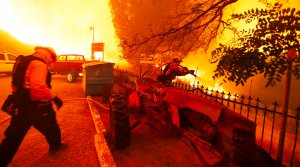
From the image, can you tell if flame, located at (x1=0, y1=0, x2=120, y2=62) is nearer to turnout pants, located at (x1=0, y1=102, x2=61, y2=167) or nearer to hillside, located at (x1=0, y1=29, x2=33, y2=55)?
hillside, located at (x1=0, y1=29, x2=33, y2=55)

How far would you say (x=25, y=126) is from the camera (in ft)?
13.2

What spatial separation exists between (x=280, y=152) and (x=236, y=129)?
1.51 m

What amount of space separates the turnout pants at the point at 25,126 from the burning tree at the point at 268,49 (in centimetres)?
328

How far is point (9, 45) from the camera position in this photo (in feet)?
111

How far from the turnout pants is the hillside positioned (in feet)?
109

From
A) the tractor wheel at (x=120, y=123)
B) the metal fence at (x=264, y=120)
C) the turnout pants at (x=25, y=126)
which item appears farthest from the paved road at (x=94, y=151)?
the metal fence at (x=264, y=120)

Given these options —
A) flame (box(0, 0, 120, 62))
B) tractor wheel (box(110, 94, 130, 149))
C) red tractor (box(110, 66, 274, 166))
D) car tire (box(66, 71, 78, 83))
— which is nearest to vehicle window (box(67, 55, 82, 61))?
car tire (box(66, 71, 78, 83))

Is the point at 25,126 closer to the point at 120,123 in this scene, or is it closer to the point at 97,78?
the point at 120,123

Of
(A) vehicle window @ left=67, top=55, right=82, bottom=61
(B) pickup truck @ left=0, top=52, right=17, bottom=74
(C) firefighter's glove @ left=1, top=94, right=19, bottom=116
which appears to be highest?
(A) vehicle window @ left=67, top=55, right=82, bottom=61

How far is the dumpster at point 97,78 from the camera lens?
10.1 meters

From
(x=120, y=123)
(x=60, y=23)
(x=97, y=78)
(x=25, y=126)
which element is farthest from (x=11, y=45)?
(x=120, y=123)

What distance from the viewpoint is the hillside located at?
33031 mm

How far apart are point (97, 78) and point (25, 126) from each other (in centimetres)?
637

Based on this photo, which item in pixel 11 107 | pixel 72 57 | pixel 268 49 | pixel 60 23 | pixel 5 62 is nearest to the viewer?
pixel 268 49
